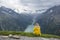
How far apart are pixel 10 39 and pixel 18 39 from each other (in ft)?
3.76

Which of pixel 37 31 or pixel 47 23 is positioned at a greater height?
pixel 37 31

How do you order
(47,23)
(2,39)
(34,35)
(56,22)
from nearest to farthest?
1. (2,39)
2. (34,35)
3. (56,22)
4. (47,23)

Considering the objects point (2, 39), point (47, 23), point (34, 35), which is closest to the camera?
point (2, 39)

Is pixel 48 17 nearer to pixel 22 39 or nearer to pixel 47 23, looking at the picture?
pixel 47 23

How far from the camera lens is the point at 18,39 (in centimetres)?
2547

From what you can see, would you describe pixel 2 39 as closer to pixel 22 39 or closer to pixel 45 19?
pixel 22 39

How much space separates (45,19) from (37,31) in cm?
16812

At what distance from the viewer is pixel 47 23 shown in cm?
19062

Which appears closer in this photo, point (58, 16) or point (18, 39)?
point (18, 39)

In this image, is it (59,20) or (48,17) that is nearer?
(59,20)

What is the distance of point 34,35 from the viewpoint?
30.2 metres

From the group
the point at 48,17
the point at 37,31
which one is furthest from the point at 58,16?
the point at 37,31

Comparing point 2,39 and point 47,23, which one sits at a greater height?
point 2,39

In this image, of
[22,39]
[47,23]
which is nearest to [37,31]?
[22,39]
